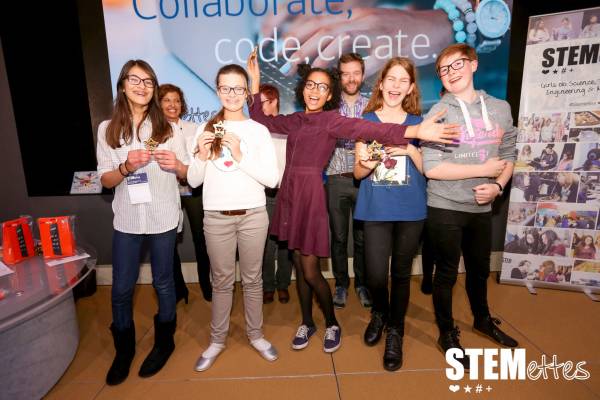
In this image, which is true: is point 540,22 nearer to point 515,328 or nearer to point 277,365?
point 515,328

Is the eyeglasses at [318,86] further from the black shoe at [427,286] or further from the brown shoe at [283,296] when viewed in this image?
the black shoe at [427,286]

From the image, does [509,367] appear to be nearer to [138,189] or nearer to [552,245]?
[552,245]

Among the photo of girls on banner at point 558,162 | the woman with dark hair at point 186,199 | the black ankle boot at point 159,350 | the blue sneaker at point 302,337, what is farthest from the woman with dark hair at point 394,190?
the photo of girls on banner at point 558,162

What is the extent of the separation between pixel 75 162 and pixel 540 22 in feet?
14.1

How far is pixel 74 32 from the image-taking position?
3.21 m

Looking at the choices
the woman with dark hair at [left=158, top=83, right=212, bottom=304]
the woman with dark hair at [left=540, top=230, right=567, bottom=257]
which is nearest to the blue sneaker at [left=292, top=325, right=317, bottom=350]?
the woman with dark hair at [left=158, top=83, right=212, bottom=304]

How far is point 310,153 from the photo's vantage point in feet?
6.89

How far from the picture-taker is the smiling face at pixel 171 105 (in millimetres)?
3012

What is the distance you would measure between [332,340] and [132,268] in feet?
4.37

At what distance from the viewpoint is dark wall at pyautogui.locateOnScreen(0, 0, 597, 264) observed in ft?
10.6

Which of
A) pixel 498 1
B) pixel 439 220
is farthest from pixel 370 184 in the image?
pixel 498 1

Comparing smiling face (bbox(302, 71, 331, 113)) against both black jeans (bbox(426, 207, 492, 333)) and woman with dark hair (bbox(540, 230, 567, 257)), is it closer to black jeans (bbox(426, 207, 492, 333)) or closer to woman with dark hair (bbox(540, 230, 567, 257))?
black jeans (bbox(426, 207, 492, 333))

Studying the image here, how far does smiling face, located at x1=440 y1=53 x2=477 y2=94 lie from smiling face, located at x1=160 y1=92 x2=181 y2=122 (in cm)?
212

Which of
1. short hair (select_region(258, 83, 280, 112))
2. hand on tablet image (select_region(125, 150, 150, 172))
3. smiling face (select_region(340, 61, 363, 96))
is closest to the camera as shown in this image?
hand on tablet image (select_region(125, 150, 150, 172))
